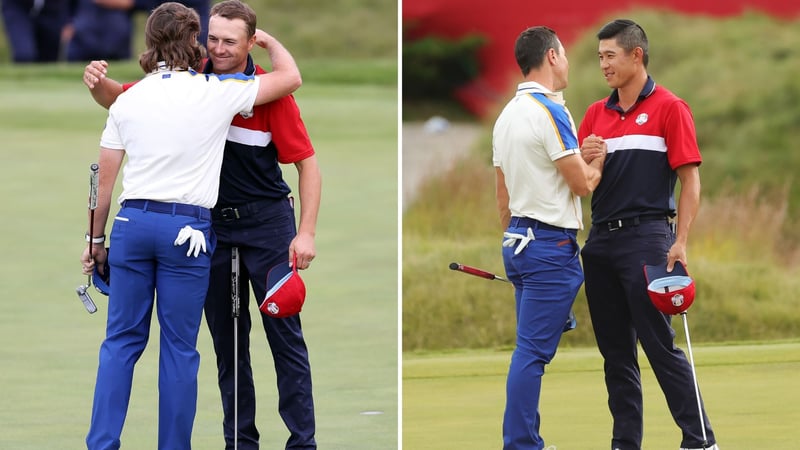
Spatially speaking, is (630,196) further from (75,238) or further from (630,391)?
(75,238)

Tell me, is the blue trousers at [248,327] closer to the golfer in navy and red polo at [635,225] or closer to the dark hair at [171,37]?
the dark hair at [171,37]

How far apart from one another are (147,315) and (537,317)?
1300 mm

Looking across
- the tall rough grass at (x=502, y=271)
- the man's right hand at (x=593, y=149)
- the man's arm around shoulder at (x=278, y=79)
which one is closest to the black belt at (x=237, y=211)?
the man's arm around shoulder at (x=278, y=79)

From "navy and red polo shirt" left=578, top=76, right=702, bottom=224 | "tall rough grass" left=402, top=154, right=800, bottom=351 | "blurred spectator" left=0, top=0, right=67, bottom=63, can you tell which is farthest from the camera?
"blurred spectator" left=0, top=0, right=67, bottom=63

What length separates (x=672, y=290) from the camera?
5.04m

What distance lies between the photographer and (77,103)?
49.8 ft

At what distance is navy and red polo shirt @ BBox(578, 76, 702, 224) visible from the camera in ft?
17.1

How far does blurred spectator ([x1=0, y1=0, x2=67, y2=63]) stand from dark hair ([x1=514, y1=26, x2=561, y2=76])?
1377 centimetres

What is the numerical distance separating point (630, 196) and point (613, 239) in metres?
0.17

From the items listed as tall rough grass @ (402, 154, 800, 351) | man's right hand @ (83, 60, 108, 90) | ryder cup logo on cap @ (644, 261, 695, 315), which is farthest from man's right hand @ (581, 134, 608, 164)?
tall rough grass @ (402, 154, 800, 351)

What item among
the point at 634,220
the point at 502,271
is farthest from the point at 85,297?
the point at 502,271

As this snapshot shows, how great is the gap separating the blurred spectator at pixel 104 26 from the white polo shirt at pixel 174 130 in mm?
12568

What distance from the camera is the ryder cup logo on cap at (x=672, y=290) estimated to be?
16.5 feet

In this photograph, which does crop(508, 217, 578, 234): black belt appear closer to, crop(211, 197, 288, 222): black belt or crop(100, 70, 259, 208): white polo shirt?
crop(211, 197, 288, 222): black belt
